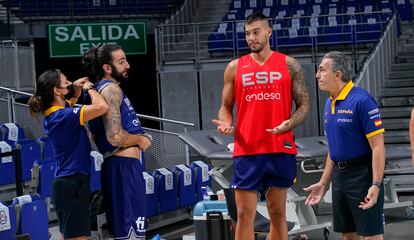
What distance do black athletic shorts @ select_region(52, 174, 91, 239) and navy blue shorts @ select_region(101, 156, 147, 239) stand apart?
218 mm

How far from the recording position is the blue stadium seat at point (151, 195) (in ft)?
31.6

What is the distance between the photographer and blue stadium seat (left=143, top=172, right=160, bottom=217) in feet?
31.6

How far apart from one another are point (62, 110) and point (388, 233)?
13.5 feet

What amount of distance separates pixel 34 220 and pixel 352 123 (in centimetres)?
306

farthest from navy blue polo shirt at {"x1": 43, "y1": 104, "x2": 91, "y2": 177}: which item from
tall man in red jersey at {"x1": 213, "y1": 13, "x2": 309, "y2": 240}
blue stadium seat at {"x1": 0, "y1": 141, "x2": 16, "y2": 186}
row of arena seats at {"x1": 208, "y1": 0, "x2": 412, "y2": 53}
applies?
row of arena seats at {"x1": 208, "y1": 0, "x2": 412, "y2": 53}

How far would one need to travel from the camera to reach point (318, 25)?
1814 centimetres

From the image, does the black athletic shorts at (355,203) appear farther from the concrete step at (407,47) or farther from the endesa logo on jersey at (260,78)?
the concrete step at (407,47)

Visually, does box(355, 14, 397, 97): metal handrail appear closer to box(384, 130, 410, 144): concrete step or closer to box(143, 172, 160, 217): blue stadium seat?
box(384, 130, 410, 144): concrete step

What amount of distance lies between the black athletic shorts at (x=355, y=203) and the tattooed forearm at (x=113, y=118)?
1383 mm

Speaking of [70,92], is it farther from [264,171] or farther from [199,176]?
[199,176]

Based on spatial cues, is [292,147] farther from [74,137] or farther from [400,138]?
[400,138]

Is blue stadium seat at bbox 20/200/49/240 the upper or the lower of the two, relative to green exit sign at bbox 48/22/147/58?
lower

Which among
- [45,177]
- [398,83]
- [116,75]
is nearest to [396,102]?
[398,83]

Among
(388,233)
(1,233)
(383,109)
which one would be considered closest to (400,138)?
(383,109)
